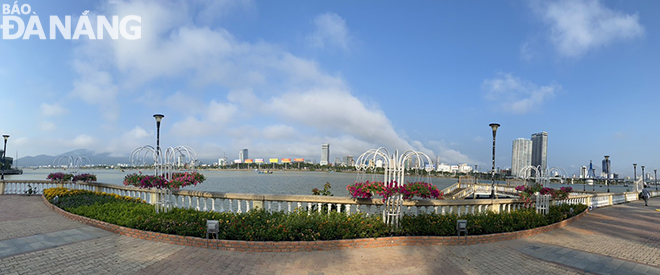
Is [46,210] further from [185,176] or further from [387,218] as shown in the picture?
[387,218]

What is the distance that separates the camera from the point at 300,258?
22.0 ft

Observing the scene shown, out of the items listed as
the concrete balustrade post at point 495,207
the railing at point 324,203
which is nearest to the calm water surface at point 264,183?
the railing at point 324,203

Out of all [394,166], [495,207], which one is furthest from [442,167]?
[394,166]

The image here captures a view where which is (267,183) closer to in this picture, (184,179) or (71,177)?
(71,177)

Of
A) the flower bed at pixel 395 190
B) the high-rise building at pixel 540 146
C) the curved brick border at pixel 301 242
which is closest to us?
the curved brick border at pixel 301 242

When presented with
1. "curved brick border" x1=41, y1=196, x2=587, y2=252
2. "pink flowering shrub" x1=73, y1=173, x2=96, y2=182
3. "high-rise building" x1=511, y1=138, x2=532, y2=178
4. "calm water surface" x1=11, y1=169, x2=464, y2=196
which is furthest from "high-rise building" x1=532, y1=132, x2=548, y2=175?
"pink flowering shrub" x1=73, y1=173, x2=96, y2=182

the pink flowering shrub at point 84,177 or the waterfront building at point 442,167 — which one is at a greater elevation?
the waterfront building at point 442,167

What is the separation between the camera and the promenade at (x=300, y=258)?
6113mm

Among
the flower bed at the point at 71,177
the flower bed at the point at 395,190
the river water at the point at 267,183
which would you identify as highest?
the flower bed at the point at 395,190

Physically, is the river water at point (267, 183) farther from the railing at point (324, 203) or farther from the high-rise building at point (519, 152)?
the high-rise building at point (519, 152)

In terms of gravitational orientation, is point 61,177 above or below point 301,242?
above

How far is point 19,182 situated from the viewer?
18031mm

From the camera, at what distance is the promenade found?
6113 millimetres

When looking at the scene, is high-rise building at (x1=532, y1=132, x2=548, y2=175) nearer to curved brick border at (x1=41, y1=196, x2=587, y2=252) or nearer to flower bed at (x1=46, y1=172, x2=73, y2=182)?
curved brick border at (x1=41, y1=196, x2=587, y2=252)
